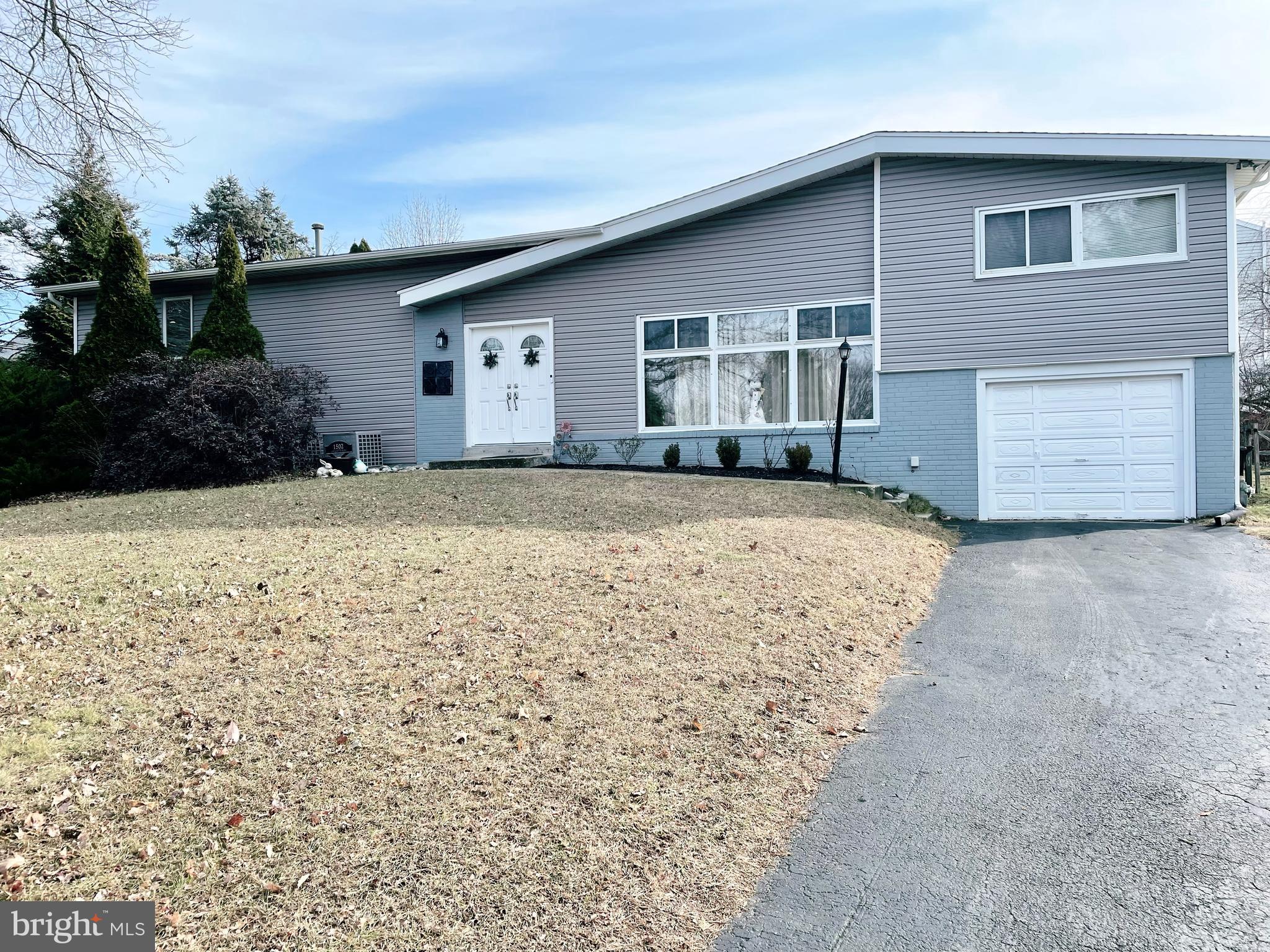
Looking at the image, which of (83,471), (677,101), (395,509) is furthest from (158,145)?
(677,101)

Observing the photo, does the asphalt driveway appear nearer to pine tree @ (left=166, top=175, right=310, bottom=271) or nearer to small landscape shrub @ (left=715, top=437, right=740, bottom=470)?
small landscape shrub @ (left=715, top=437, right=740, bottom=470)

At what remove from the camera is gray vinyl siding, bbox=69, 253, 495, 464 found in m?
14.2

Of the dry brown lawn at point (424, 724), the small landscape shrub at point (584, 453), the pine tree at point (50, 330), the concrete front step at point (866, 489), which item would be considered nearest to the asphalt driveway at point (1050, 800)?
the dry brown lawn at point (424, 724)

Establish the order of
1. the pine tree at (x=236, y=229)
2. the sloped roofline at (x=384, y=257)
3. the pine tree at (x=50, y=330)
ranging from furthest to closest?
1. the pine tree at (x=236, y=229)
2. the pine tree at (x=50, y=330)
3. the sloped roofline at (x=384, y=257)

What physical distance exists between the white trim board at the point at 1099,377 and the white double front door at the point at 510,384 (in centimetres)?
672

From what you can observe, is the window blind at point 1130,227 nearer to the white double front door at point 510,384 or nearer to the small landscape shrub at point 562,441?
the small landscape shrub at point 562,441

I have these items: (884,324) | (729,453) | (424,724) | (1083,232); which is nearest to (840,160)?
(884,324)

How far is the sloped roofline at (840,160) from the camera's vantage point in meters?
10.1

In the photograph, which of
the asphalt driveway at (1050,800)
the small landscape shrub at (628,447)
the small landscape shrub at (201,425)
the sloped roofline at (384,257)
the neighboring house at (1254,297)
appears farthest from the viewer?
the neighboring house at (1254,297)

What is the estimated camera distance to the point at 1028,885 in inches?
109

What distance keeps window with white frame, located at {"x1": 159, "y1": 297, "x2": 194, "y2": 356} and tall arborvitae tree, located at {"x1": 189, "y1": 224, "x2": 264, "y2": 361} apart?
5.93 ft

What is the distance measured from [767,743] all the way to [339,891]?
2035 millimetres

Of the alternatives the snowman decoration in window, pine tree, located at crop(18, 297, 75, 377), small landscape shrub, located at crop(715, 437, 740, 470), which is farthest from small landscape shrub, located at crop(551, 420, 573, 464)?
pine tree, located at crop(18, 297, 75, 377)

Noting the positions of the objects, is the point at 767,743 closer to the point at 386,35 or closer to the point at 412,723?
the point at 412,723
